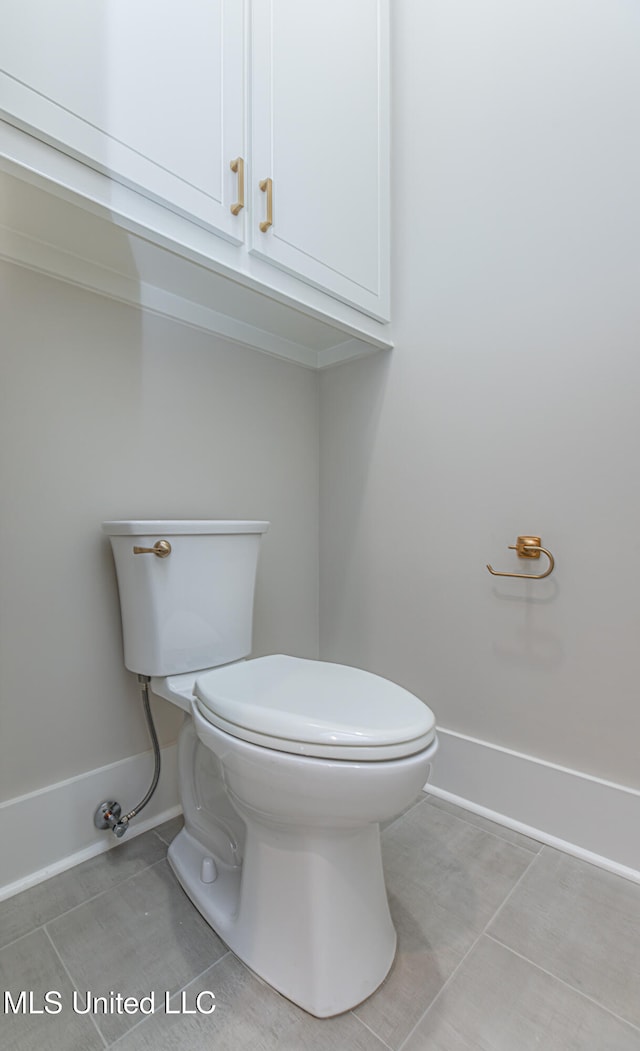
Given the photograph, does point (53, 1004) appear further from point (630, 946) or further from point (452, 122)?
point (452, 122)

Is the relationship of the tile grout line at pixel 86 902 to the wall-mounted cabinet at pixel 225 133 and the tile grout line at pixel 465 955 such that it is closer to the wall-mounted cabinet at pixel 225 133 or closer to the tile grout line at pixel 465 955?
the tile grout line at pixel 465 955

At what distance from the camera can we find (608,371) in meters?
1.04

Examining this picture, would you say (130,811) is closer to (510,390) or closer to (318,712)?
(318,712)

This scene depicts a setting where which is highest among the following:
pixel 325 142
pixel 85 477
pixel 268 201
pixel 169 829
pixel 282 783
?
pixel 325 142

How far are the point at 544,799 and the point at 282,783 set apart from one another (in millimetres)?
790

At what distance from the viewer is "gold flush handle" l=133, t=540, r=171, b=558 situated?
1.00 meters

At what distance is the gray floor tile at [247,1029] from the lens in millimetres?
678

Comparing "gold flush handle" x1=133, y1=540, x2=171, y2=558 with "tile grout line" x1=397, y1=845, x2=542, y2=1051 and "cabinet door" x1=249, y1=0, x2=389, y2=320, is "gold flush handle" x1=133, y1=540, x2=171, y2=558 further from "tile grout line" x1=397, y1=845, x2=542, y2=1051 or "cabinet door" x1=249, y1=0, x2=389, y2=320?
"tile grout line" x1=397, y1=845, x2=542, y2=1051

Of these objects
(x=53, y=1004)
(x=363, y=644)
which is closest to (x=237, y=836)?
(x=53, y=1004)

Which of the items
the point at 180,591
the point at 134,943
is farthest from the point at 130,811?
the point at 180,591

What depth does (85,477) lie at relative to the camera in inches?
43.1

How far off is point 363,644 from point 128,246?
4.02ft

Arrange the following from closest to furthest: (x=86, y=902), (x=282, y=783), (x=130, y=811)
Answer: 1. (x=282, y=783)
2. (x=86, y=902)
3. (x=130, y=811)

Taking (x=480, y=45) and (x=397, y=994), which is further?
(x=480, y=45)
